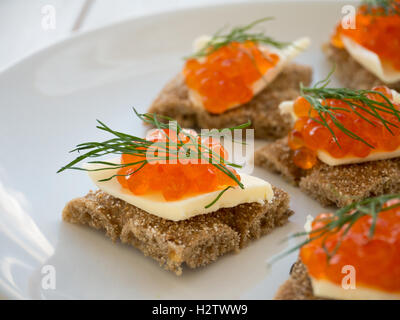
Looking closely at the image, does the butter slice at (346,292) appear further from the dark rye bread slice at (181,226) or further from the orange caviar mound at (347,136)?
the orange caviar mound at (347,136)

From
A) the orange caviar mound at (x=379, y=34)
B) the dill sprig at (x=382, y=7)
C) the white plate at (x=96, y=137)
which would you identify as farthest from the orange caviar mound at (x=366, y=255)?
the dill sprig at (x=382, y=7)

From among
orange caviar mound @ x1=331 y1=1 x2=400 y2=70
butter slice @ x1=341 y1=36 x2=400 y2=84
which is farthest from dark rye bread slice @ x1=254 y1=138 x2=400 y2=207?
orange caviar mound @ x1=331 y1=1 x2=400 y2=70

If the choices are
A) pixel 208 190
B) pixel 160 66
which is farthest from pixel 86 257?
pixel 160 66

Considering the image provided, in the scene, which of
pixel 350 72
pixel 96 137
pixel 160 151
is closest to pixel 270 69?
pixel 350 72

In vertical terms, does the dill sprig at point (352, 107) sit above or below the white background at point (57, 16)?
below

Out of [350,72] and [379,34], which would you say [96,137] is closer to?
[350,72]

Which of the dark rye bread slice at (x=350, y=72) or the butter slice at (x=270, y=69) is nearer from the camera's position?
the butter slice at (x=270, y=69)

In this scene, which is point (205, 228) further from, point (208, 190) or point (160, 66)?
point (160, 66)
